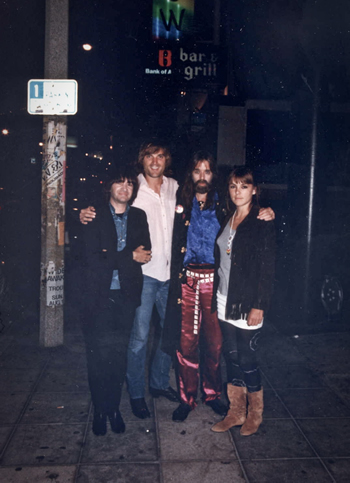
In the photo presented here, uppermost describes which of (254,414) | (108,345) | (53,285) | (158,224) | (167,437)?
(158,224)

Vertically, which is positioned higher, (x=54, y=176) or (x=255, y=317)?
(x=54, y=176)

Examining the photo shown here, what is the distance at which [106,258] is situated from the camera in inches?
146

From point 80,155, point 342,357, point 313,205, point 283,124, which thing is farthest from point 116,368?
point 80,155

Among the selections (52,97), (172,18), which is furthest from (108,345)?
(172,18)

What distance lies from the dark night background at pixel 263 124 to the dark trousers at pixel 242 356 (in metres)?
1.74

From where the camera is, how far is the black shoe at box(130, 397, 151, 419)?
3916mm

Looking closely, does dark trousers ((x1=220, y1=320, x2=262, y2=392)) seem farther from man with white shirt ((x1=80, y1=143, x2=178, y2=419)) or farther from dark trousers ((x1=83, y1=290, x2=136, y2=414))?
dark trousers ((x1=83, y1=290, x2=136, y2=414))

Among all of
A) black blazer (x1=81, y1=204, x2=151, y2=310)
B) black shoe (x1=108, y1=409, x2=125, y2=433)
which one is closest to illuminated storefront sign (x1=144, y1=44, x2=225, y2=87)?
black blazer (x1=81, y1=204, x2=151, y2=310)

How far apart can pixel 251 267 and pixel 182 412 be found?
1.42 m

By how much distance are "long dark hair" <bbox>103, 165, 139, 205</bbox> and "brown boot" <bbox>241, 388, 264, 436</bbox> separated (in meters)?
1.91

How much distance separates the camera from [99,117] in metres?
19.0

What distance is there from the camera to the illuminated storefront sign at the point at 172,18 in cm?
650

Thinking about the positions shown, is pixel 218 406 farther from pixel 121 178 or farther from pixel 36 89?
pixel 36 89

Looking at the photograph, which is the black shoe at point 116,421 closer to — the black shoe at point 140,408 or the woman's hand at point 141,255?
the black shoe at point 140,408
